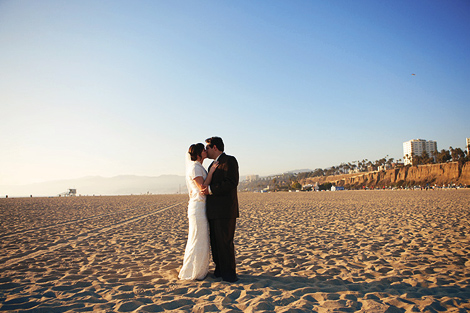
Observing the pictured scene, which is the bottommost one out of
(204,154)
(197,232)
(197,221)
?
(197,232)

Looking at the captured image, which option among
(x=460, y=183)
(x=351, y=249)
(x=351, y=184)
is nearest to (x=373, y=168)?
(x=351, y=184)

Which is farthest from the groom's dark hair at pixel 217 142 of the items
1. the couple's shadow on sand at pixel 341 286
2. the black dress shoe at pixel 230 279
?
the couple's shadow on sand at pixel 341 286

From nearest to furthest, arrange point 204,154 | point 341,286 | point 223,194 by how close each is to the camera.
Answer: point 341,286
point 223,194
point 204,154

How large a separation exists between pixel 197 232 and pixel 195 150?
130cm

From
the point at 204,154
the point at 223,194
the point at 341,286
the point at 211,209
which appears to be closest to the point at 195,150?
the point at 204,154

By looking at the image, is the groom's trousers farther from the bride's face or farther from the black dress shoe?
the bride's face

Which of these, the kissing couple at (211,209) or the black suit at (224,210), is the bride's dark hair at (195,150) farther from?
Answer: the black suit at (224,210)

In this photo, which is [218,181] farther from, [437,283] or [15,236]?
[15,236]

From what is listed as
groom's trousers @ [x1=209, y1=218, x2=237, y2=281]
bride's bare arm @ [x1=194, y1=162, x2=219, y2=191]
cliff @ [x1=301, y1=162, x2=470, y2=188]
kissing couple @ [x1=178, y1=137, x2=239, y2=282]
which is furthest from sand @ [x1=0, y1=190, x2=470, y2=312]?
cliff @ [x1=301, y1=162, x2=470, y2=188]

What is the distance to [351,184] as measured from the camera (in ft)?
426

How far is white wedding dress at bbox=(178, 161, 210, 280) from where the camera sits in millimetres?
4633

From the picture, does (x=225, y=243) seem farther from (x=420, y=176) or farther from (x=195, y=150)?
(x=420, y=176)

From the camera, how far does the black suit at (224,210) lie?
179 inches

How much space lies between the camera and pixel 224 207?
15.0ft
